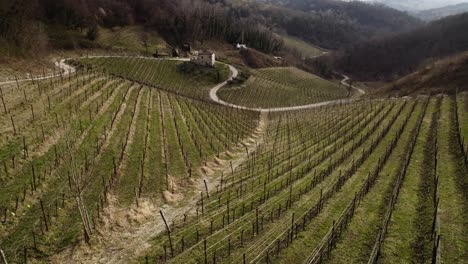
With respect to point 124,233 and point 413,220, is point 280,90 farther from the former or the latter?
point 124,233

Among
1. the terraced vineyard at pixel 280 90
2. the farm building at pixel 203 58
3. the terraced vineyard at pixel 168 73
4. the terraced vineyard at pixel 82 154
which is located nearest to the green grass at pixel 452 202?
the terraced vineyard at pixel 82 154

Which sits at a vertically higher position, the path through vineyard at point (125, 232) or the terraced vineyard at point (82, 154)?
the terraced vineyard at point (82, 154)

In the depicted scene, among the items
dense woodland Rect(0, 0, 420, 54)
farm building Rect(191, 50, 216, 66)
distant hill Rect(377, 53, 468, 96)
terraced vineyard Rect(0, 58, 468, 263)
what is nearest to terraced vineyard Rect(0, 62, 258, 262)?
terraced vineyard Rect(0, 58, 468, 263)

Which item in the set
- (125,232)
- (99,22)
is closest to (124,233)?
(125,232)

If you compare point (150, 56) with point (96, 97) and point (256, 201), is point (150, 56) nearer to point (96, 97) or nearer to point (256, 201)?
point (96, 97)

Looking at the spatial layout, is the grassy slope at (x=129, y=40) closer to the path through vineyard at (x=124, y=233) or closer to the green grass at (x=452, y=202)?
the path through vineyard at (x=124, y=233)

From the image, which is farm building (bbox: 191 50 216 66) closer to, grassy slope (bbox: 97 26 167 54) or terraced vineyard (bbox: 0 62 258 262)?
grassy slope (bbox: 97 26 167 54)
